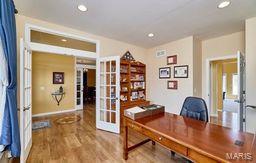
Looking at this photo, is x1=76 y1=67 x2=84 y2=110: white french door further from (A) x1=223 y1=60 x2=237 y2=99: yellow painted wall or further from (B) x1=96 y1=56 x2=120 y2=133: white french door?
(A) x1=223 y1=60 x2=237 y2=99: yellow painted wall

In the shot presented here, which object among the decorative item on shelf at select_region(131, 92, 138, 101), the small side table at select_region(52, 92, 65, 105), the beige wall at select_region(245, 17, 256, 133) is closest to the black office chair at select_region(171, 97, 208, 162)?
the beige wall at select_region(245, 17, 256, 133)

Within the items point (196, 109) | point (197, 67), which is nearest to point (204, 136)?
point (196, 109)

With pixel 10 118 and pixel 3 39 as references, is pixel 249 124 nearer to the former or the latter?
pixel 10 118

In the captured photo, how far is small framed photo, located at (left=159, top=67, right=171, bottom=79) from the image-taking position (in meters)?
4.44

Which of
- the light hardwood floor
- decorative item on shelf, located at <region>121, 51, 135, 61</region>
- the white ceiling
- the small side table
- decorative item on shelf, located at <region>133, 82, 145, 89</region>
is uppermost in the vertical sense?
the white ceiling

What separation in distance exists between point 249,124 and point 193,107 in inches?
72.3

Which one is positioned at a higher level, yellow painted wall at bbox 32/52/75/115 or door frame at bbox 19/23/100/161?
door frame at bbox 19/23/100/161

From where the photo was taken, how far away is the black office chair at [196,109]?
81.4 inches

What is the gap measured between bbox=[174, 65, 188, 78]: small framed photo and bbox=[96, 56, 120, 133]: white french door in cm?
191

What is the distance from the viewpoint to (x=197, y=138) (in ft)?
4.43

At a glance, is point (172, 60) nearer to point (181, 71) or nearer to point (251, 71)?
point (181, 71)

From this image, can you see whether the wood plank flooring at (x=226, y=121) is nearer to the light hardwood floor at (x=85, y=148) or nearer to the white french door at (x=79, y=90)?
the light hardwood floor at (x=85, y=148)

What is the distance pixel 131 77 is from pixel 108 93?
1.06 meters

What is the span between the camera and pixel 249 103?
2947 mm
